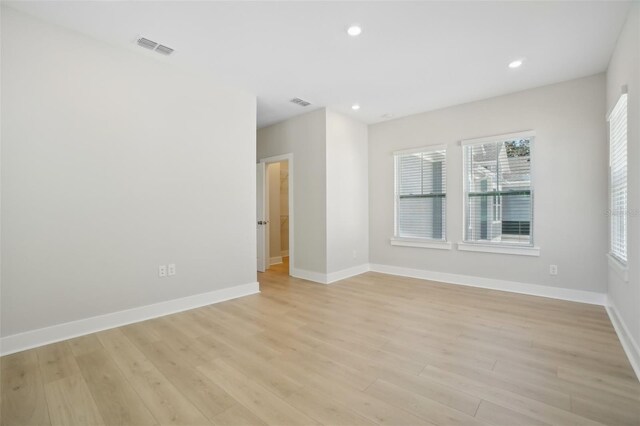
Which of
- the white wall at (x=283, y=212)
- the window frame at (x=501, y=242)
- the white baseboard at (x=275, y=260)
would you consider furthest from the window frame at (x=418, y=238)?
the white wall at (x=283, y=212)

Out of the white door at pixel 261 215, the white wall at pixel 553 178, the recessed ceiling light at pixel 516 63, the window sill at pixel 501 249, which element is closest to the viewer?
the recessed ceiling light at pixel 516 63

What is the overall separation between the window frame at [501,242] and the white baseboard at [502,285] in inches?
17.4

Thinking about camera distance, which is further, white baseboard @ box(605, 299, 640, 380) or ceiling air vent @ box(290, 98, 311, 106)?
ceiling air vent @ box(290, 98, 311, 106)

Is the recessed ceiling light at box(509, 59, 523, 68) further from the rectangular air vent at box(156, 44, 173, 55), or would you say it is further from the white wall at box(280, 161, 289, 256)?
the white wall at box(280, 161, 289, 256)

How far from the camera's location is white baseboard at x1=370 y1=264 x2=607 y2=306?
367 centimetres

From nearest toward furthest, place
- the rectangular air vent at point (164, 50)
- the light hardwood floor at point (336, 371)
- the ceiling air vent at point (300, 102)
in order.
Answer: the light hardwood floor at point (336, 371) → the rectangular air vent at point (164, 50) → the ceiling air vent at point (300, 102)

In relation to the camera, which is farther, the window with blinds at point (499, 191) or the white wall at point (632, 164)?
the window with blinds at point (499, 191)

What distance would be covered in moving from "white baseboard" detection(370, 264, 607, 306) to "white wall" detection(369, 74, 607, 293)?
6cm

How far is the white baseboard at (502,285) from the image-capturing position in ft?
12.0

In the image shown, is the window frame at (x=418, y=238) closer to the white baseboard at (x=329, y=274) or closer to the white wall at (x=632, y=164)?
the white baseboard at (x=329, y=274)

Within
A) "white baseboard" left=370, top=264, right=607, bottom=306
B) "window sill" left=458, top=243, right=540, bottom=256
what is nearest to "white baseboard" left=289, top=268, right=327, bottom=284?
"white baseboard" left=370, top=264, right=607, bottom=306

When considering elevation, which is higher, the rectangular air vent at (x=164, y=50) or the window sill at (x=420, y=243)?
the rectangular air vent at (x=164, y=50)

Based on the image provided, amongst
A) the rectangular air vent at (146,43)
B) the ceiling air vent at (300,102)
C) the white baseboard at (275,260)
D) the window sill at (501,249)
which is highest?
the rectangular air vent at (146,43)

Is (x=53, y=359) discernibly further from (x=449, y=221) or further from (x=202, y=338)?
(x=449, y=221)
